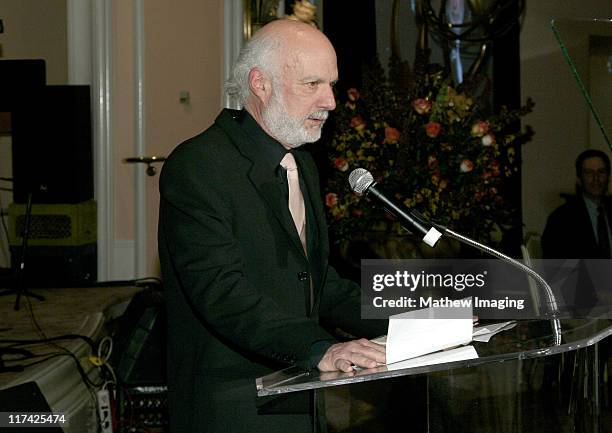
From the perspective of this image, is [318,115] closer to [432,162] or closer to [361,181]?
[361,181]

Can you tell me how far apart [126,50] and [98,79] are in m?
0.22

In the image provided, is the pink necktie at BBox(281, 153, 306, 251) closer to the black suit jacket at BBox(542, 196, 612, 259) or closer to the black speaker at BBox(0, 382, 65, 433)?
the black speaker at BBox(0, 382, 65, 433)

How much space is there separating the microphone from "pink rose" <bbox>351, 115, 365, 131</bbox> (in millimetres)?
2491

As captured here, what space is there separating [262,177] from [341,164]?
7.41 ft

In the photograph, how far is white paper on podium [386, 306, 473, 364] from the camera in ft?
4.81

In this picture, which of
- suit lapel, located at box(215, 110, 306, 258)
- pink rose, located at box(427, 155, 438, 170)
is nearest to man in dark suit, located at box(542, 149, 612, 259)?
pink rose, located at box(427, 155, 438, 170)

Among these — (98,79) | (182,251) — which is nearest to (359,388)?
(182,251)

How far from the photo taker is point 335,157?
428 centimetres

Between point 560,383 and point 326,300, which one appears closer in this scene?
point 560,383

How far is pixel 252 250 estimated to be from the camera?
181 centimetres

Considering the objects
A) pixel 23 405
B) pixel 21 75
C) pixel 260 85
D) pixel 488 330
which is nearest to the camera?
pixel 488 330

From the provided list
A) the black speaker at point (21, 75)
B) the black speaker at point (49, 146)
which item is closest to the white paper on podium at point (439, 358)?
the black speaker at point (21, 75)

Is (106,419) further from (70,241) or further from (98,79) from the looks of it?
(98,79)

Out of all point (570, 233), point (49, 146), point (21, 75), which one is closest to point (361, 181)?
point (570, 233)
